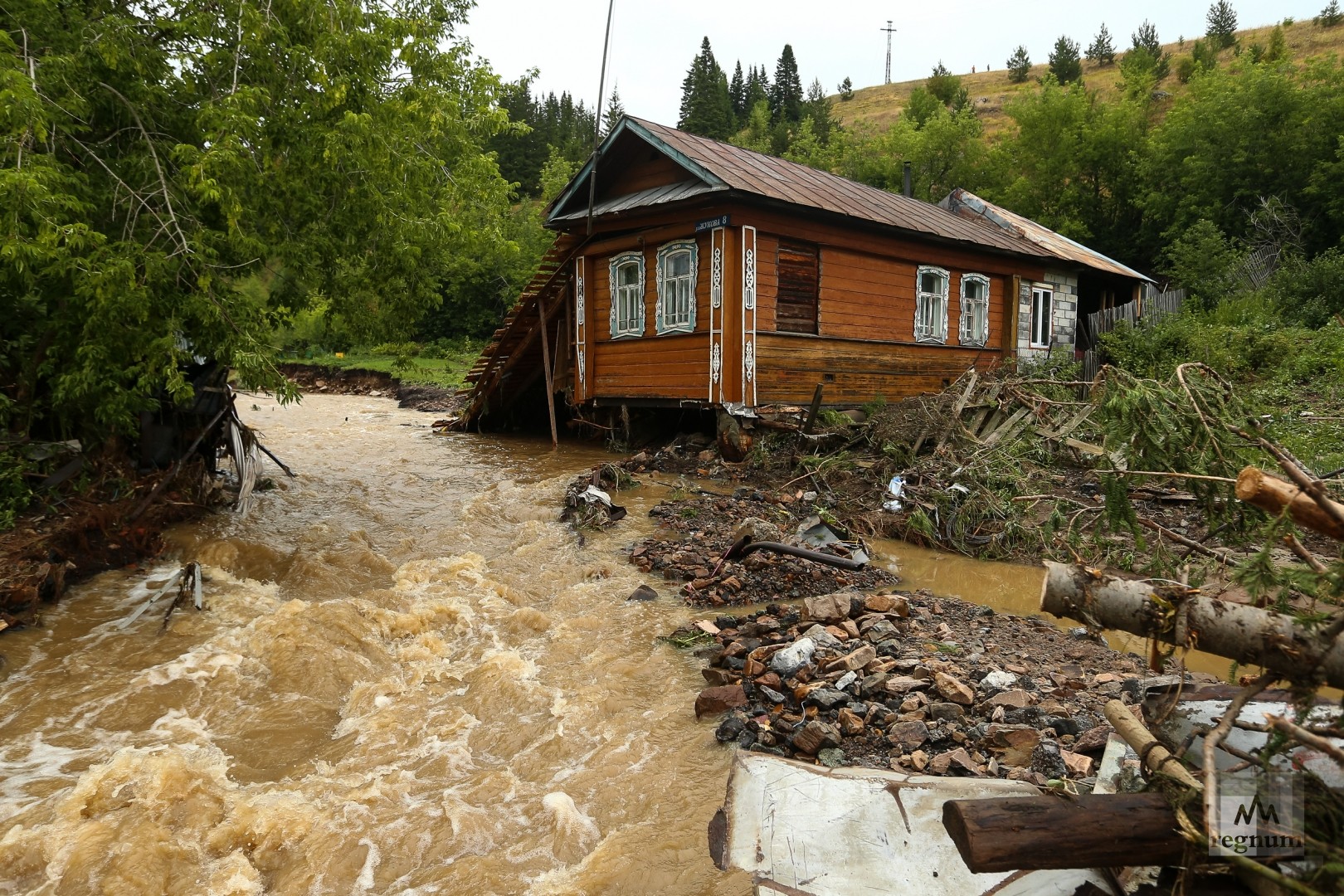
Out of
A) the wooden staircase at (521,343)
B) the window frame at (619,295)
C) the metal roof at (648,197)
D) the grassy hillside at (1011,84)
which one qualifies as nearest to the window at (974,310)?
the metal roof at (648,197)

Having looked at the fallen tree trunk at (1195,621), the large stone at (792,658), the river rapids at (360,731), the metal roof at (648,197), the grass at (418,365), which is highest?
the metal roof at (648,197)

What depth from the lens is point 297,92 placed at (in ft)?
23.4

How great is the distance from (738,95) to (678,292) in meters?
75.1

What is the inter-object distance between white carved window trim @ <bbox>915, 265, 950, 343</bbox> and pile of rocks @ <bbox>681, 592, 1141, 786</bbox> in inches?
370

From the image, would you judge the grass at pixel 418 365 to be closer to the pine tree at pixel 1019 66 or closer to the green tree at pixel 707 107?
the green tree at pixel 707 107

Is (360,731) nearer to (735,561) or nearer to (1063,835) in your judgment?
(735,561)

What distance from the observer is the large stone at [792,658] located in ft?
15.8

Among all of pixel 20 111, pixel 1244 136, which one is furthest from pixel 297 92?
pixel 1244 136

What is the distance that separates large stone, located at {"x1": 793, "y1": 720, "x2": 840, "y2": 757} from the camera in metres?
3.97

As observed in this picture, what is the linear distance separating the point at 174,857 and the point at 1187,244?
2686cm

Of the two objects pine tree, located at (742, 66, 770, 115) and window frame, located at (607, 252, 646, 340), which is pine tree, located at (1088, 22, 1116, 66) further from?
window frame, located at (607, 252, 646, 340)

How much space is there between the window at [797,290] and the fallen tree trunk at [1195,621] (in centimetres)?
966

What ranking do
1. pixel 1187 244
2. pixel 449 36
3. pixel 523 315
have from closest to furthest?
pixel 449 36 → pixel 523 315 → pixel 1187 244

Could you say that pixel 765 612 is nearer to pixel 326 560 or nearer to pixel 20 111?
pixel 326 560
